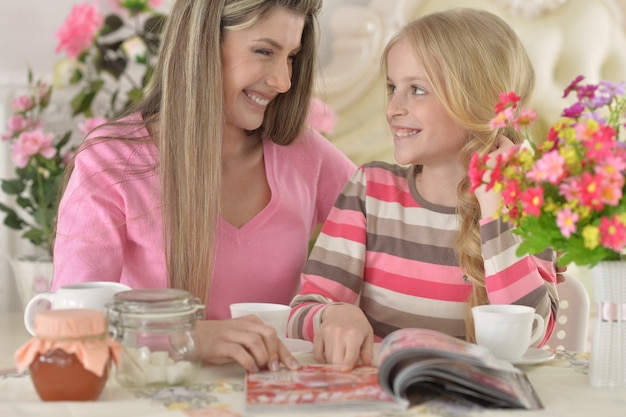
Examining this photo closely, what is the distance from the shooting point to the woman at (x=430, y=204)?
158cm

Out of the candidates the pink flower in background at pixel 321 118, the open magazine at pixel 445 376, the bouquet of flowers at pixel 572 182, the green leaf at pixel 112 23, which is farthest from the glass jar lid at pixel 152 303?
the green leaf at pixel 112 23

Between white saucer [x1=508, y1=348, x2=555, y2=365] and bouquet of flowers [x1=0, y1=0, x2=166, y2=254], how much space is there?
1767 millimetres

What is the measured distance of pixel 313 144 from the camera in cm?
190

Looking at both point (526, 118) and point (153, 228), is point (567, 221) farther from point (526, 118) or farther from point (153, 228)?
point (153, 228)

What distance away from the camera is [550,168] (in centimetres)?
103

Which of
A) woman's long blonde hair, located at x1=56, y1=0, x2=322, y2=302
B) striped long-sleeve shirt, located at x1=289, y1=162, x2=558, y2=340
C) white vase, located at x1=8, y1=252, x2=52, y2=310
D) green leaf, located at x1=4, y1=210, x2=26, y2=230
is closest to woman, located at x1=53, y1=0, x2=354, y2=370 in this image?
woman's long blonde hair, located at x1=56, y1=0, x2=322, y2=302

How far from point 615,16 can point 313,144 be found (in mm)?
1637

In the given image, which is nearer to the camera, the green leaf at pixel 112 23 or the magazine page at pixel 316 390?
the magazine page at pixel 316 390

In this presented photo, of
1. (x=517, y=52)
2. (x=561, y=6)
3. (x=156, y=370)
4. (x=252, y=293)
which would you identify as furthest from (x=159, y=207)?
(x=561, y=6)

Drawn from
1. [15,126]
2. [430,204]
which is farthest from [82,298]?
[15,126]

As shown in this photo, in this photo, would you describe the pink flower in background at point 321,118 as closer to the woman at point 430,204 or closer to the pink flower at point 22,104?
the woman at point 430,204

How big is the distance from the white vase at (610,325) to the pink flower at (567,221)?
118mm

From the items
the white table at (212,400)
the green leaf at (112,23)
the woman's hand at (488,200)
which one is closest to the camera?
the white table at (212,400)

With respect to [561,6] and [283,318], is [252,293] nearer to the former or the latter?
[283,318]
